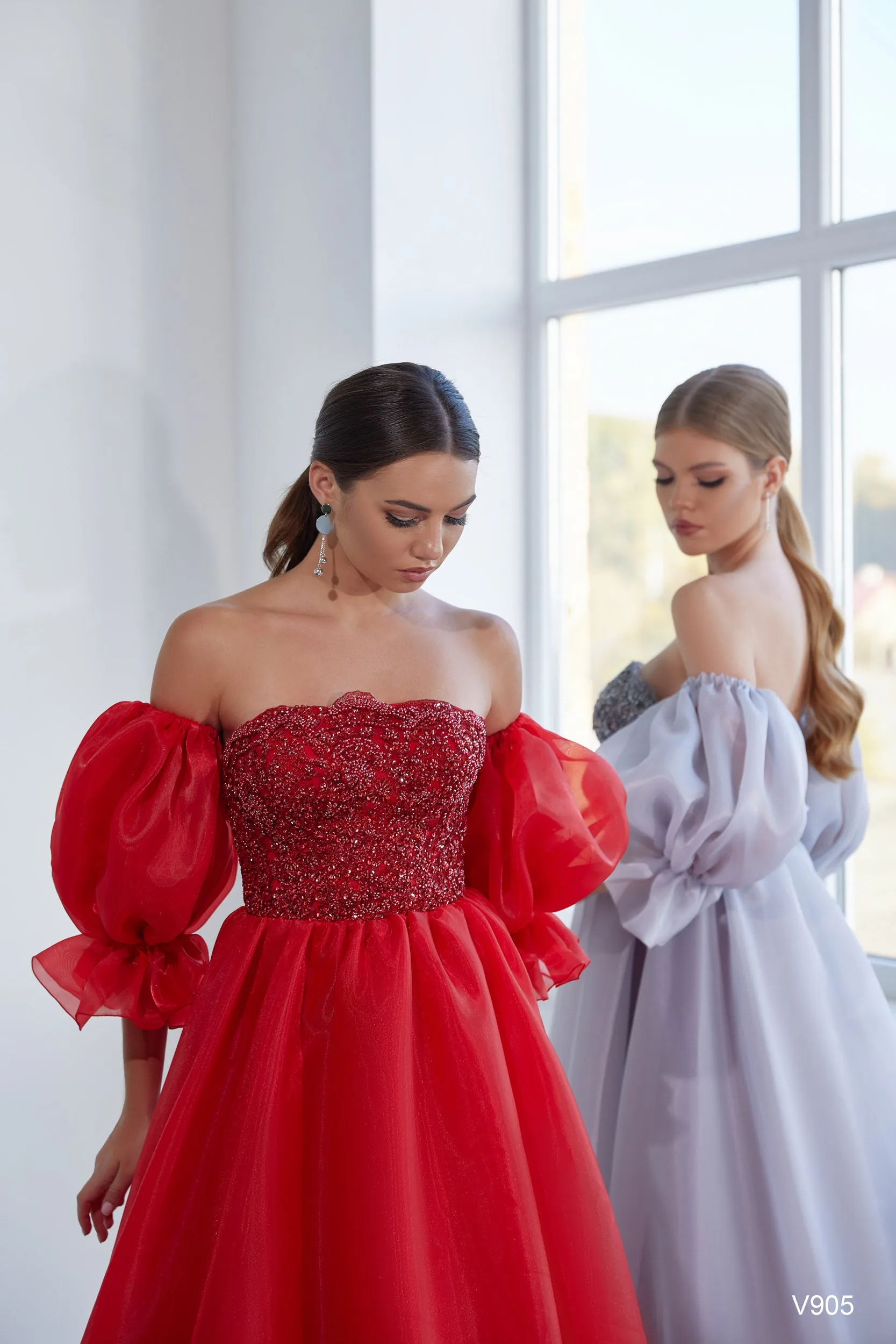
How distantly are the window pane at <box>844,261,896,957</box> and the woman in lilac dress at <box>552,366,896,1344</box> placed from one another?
0.37m

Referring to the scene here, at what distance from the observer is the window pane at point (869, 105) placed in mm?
2016

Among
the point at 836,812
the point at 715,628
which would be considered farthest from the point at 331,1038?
the point at 836,812

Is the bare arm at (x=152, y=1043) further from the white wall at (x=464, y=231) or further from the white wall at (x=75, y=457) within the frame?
the white wall at (x=464, y=231)

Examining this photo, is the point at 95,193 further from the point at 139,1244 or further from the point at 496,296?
the point at 139,1244

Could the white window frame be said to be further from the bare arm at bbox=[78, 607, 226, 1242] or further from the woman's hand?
the woman's hand

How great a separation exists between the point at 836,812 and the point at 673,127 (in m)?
1.37

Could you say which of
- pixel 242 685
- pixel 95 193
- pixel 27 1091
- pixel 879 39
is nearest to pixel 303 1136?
pixel 242 685

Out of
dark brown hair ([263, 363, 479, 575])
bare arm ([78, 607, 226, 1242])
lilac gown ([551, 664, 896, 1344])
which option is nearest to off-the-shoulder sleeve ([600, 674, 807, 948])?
lilac gown ([551, 664, 896, 1344])

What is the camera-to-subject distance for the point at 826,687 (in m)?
1.73

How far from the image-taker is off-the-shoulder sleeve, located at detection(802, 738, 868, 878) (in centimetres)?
176

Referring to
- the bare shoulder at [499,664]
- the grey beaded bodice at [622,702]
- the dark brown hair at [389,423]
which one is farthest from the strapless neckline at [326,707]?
the grey beaded bodice at [622,702]

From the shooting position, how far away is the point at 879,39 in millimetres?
2020

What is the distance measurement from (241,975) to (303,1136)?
0.17m

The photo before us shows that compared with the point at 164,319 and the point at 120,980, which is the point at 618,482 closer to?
the point at 164,319
